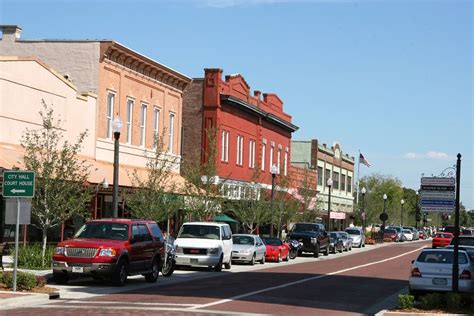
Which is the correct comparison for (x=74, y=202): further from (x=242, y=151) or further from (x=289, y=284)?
(x=242, y=151)

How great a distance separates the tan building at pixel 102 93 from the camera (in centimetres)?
3369

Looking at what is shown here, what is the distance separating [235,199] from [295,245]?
577 centimetres

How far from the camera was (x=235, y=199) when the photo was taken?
158 feet

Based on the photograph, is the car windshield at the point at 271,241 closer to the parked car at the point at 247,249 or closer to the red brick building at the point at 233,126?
the parked car at the point at 247,249

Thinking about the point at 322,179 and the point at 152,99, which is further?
the point at 322,179

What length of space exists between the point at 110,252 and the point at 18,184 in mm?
3675

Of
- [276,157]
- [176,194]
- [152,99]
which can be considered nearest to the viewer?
[176,194]

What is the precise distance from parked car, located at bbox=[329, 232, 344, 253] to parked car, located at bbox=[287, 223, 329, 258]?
10.2 ft

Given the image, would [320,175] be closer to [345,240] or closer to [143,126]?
[345,240]

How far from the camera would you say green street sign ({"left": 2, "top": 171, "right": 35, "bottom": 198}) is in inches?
752

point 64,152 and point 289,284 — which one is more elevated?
point 64,152

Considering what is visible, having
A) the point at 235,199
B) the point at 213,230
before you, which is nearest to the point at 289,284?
the point at 213,230

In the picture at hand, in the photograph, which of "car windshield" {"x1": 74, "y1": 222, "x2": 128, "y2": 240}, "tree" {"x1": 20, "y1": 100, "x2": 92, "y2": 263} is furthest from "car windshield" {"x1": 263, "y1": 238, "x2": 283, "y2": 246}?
"car windshield" {"x1": 74, "y1": 222, "x2": 128, "y2": 240}

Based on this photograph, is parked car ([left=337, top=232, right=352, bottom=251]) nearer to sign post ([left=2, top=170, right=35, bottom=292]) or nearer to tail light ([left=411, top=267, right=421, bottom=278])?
tail light ([left=411, top=267, right=421, bottom=278])
